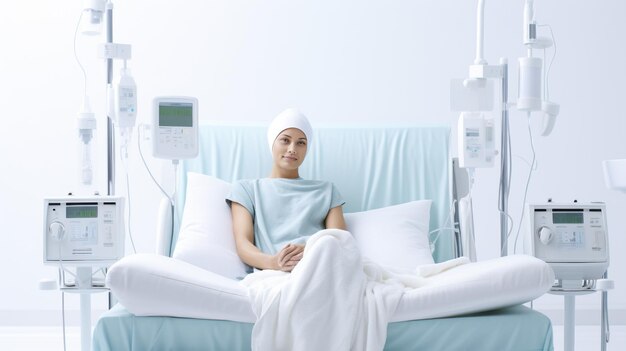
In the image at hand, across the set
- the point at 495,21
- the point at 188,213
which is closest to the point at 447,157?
the point at 188,213

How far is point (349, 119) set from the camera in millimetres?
4309

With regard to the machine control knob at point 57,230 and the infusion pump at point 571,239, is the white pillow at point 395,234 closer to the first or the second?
the infusion pump at point 571,239

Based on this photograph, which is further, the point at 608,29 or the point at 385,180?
the point at 608,29

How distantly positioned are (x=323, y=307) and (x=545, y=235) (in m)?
1.04

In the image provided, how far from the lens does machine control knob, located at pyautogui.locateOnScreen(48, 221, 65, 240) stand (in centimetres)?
278

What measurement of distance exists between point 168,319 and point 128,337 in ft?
0.38

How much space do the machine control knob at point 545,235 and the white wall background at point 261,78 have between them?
138 centimetres

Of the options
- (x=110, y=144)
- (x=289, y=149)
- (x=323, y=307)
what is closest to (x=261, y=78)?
(x=289, y=149)

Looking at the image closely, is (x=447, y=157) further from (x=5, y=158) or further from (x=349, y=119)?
(x=5, y=158)

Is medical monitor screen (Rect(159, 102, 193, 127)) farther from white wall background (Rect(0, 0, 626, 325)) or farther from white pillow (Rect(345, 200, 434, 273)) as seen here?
white wall background (Rect(0, 0, 626, 325))

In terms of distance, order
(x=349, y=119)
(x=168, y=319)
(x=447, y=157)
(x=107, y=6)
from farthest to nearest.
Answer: (x=349, y=119)
(x=447, y=157)
(x=107, y=6)
(x=168, y=319)

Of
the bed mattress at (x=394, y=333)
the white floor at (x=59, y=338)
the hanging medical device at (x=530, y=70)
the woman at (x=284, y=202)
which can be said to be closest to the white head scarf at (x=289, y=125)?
the woman at (x=284, y=202)

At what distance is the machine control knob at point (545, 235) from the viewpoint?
9.52ft

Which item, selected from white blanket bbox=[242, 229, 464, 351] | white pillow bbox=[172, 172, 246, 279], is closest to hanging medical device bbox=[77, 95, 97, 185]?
white pillow bbox=[172, 172, 246, 279]
